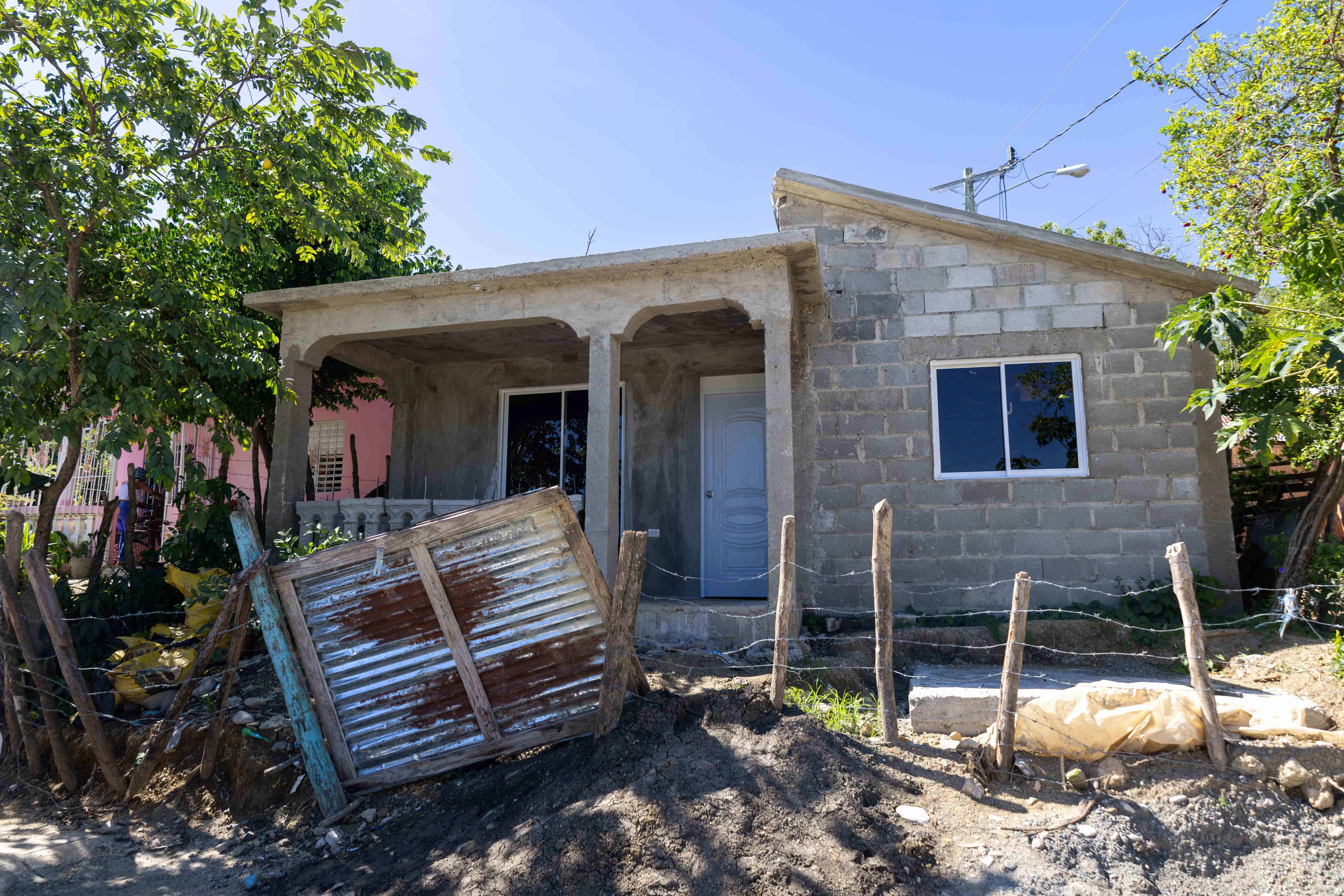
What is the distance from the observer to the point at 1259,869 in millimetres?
3625

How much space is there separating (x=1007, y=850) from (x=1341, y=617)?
4966 millimetres

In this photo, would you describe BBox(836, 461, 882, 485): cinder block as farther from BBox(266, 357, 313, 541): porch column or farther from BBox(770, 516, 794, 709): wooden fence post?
BBox(266, 357, 313, 541): porch column

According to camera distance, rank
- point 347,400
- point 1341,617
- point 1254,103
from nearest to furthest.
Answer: point 1341,617, point 1254,103, point 347,400

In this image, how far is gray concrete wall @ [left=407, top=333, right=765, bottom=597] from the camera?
9.07 meters

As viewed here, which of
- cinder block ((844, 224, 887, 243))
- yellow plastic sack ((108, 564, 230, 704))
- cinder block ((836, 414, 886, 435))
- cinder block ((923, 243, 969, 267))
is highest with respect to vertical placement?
cinder block ((844, 224, 887, 243))

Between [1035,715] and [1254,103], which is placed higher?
[1254,103]

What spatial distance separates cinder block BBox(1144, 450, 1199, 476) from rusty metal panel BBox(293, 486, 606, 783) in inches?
206

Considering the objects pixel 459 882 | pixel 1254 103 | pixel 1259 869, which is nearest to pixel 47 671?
pixel 459 882

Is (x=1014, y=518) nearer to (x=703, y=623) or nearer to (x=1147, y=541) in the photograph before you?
(x=1147, y=541)

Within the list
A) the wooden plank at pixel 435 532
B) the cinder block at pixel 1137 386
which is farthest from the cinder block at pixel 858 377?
the wooden plank at pixel 435 532

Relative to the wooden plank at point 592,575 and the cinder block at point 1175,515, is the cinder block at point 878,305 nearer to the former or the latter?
the cinder block at point 1175,515

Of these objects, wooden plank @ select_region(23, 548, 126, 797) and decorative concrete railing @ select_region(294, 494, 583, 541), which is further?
decorative concrete railing @ select_region(294, 494, 583, 541)

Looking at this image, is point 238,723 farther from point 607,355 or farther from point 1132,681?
point 1132,681

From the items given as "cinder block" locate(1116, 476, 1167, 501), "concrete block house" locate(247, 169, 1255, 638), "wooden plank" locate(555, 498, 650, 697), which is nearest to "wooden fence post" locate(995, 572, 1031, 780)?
"wooden plank" locate(555, 498, 650, 697)
